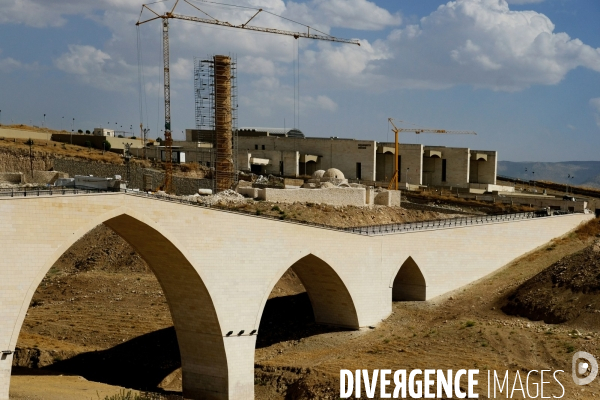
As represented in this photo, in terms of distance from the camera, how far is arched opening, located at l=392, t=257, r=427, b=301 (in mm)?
38906

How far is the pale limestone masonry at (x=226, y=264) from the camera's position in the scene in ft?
72.2

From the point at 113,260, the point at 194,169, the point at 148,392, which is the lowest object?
the point at 148,392

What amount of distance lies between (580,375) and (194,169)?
122ft

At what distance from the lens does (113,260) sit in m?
43.6

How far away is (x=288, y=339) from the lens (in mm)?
34750

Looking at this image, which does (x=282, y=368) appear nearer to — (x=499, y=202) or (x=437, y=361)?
(x=437, y=361)

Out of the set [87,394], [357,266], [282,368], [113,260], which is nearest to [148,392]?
[87,394]

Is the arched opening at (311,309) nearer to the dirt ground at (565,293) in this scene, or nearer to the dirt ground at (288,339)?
the dirt ground at (288,339)

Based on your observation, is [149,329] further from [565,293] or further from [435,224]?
[565,293]

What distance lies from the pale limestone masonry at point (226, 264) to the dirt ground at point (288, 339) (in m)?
1.35

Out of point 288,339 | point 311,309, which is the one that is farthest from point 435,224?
point 288,339

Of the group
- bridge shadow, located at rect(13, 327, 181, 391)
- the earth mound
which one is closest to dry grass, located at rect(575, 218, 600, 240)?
the earth mound

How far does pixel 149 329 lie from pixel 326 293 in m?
8.11

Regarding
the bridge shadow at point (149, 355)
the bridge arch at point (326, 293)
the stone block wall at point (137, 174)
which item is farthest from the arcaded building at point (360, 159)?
the bridge arch at point (326, 293)
